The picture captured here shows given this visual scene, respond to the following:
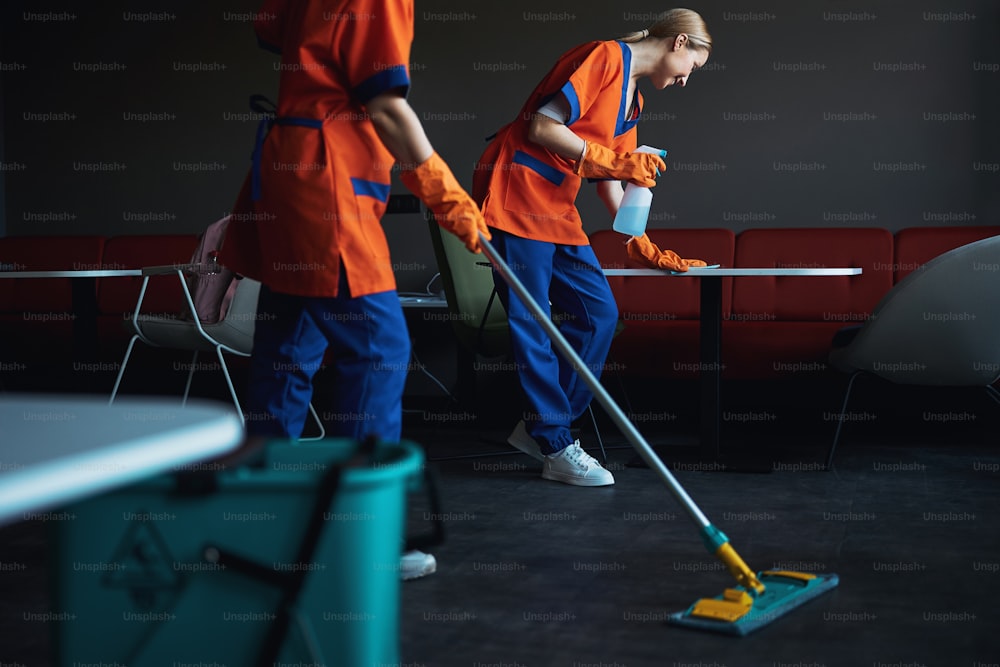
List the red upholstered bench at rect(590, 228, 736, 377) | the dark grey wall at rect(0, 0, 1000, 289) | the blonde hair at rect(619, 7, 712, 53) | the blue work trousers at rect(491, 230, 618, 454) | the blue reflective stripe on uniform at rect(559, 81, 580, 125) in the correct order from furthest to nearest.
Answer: the dark grey wall at rect(0, 0, 1000, 289), the red upholstered bench at rect(590, 228, 736, 377), the blonde hair at rect(619, 7, 712, 53), the blue work trousers at rect(491, 230, 618, 454), the blue reflective stripe on uniform at rect(559, 81, 580, 125)

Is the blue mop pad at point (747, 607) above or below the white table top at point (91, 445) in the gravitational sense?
below

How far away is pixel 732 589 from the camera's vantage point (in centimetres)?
170

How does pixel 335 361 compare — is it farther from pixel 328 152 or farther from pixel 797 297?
pixel 797 297

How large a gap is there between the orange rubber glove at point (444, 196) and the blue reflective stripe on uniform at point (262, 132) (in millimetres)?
181

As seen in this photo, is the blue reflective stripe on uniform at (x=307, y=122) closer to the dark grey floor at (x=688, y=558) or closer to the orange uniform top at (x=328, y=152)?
the orange uniform top at (x=328, y=152)

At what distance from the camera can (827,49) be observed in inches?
178

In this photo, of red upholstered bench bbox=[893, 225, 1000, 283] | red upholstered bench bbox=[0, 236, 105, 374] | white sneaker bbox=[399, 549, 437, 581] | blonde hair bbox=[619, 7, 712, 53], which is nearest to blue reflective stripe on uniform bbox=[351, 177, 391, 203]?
white sneaker bbox=[399, 549, 437, 581]

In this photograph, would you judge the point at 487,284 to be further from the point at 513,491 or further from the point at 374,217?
the point at 374,217

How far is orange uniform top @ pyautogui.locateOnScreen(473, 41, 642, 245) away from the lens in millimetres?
2742

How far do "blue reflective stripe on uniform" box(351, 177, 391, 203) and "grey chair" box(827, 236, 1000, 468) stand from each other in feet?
5.76

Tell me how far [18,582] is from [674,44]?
213 cm

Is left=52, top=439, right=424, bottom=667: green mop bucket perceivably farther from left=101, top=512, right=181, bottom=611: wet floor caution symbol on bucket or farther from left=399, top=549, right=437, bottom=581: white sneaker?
left=399, top=549, right=437, bottom=581: white sneaker

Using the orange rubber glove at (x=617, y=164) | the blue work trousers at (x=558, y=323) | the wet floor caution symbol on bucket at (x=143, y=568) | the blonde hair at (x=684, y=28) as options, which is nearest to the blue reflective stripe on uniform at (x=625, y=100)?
the blonde hair at (x=684, y=28)

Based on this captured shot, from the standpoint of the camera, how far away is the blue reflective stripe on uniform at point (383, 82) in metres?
1.66
